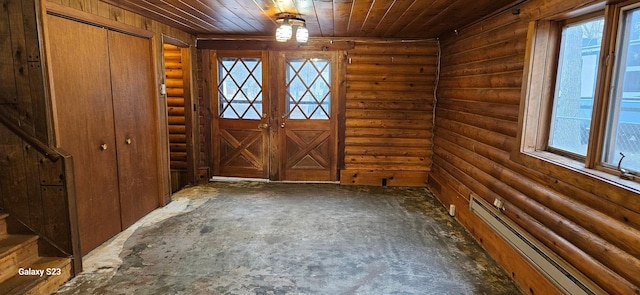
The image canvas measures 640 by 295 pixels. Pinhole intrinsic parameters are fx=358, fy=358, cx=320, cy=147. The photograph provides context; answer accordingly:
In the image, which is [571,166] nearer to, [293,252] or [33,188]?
[293,252]

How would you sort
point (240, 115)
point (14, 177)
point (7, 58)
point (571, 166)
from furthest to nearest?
point (240, 115) < point (14, 177) < point (7, 58) < point (571, 166)

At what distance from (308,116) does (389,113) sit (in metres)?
1.18

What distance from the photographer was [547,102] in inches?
102

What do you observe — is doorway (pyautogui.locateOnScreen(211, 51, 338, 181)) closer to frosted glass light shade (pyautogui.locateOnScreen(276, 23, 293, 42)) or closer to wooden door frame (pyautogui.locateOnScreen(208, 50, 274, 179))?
wooden door frame (pyautogui.locateOnScreen(208, 50, 274, 179))

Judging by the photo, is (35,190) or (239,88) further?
(239,88)

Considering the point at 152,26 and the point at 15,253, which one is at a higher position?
the point at 152,26

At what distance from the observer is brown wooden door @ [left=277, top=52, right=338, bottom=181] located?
16.9 feet

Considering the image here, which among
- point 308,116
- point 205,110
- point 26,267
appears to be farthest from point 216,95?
point 26,267

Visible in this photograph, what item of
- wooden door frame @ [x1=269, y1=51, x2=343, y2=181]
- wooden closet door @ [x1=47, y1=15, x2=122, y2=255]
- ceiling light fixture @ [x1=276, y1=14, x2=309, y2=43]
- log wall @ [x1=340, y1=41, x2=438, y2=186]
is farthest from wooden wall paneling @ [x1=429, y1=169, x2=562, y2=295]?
wooden closet door @ [x1=47, y1=15, x2=122, y2=255]

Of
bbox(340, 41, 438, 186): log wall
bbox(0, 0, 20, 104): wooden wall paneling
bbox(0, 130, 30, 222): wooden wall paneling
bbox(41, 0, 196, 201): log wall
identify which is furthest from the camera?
bbox(340, 41, 438, 186): log wall

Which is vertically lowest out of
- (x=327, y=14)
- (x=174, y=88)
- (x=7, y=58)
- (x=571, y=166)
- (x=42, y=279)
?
(x=42, y=279)

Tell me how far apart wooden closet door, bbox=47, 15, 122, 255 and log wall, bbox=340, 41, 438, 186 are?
306 cm

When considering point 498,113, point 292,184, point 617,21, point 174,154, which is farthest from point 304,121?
point 617,21

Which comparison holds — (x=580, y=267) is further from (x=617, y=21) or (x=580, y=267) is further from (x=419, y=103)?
(x=419, y=103)
